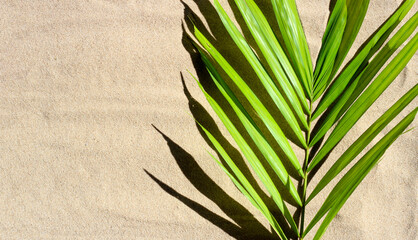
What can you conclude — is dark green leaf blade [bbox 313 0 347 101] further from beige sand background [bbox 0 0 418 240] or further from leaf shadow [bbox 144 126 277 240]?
leaf shadow [bbox 144 126 277 240]

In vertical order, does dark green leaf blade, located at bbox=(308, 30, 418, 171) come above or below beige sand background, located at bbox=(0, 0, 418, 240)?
above

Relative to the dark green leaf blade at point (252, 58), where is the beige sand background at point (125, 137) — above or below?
below

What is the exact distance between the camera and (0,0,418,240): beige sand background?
3.66 ft

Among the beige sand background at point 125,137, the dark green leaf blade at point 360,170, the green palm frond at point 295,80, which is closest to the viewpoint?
the dark green leaf blade at point 360,170

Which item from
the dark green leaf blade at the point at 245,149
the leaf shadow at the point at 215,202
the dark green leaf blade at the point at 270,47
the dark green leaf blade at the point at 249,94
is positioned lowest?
the leaf shadow at the point at 215,202

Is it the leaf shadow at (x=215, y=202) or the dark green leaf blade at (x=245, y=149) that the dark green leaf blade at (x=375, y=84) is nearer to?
the dark green leaf blade at (x=245, y=149)

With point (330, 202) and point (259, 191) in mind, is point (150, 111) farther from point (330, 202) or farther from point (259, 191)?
point (330, 202)

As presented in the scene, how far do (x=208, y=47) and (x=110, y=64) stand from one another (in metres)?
0.31

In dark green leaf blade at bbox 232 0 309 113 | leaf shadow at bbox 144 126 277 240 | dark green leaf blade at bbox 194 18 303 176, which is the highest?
dark green leaf blade at bbox 232 0 309 113

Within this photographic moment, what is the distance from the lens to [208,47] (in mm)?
985

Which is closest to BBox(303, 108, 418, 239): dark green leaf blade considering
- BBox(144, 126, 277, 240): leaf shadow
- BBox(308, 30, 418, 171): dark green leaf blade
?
BBox(308, 30, 418, 171): dark green leaf blade

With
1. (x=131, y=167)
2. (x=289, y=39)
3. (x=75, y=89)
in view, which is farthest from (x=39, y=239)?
(x=289, y=39)

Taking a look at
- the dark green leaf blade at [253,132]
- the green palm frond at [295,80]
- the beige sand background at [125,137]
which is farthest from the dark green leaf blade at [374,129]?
the beige sand background at [125,137]

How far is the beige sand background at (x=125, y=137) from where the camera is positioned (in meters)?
1.12
